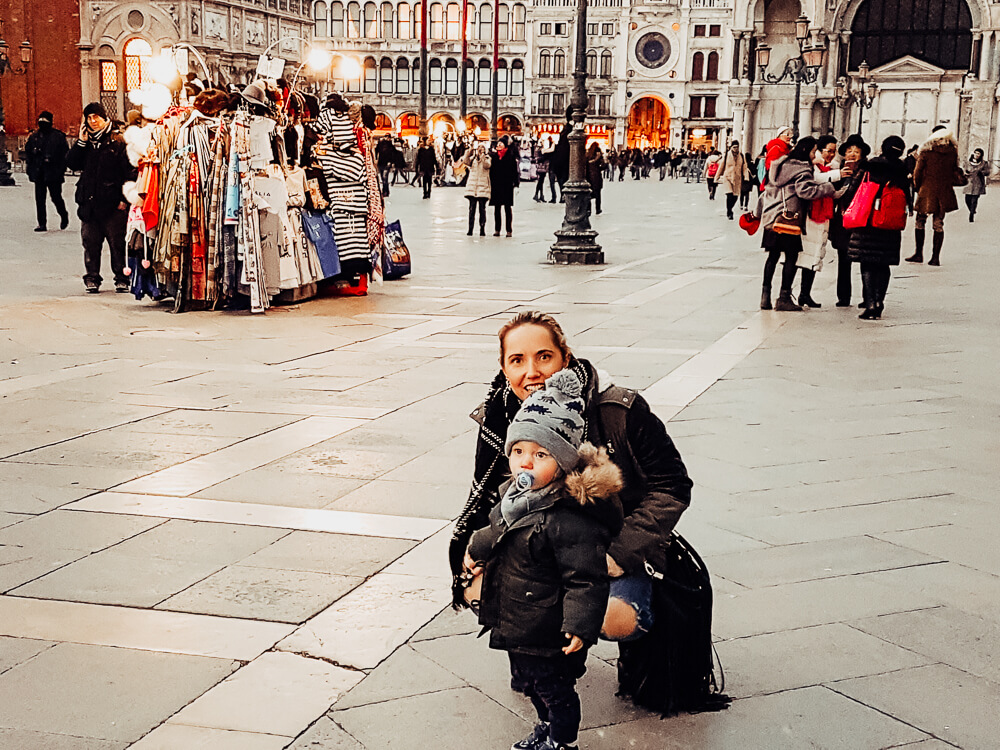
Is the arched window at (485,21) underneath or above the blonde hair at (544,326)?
above

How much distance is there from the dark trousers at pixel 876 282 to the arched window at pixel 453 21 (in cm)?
8014

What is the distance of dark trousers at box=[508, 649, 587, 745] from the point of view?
284 cm

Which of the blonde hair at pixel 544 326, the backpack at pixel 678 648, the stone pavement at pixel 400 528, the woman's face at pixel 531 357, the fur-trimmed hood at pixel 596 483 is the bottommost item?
the stone pavement at pixel 400 528

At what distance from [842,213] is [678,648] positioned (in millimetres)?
9204

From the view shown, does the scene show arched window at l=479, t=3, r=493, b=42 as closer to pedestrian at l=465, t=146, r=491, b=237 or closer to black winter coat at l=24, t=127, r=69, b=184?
pedestrian at l=465, t=146, r=491, b=237

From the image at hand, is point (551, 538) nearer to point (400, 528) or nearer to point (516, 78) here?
point (400, 528)

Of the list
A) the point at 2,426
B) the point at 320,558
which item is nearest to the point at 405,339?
the point at 2,426

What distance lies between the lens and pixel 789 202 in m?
10.8

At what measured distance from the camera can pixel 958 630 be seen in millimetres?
3805

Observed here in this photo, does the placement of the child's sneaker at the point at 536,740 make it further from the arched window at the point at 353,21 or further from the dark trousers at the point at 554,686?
the arched window at the point at 353,21

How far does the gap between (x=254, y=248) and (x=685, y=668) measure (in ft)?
26.4

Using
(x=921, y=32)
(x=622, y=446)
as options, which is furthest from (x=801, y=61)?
(x=622, y=446)

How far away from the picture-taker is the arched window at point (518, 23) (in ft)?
284

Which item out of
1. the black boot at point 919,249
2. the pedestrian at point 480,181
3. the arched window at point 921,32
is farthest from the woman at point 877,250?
the arched window at point 921,32
